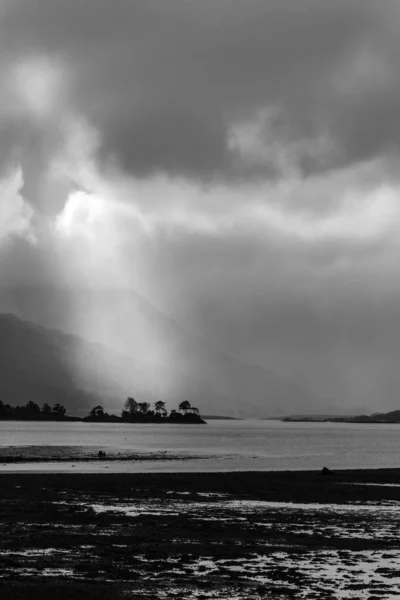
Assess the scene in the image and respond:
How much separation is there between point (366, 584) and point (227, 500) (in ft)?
95.2

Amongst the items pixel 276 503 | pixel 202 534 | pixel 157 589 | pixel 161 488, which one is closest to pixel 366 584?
pixel 157 589

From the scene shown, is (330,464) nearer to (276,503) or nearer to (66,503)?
(276,503)

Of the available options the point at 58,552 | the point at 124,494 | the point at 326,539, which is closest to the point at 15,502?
the point at 124,494

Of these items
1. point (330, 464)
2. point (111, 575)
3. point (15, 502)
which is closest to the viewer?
point (111, 575)

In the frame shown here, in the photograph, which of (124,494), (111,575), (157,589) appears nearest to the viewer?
(157,589)

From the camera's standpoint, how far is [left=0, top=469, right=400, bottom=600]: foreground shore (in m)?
27.3

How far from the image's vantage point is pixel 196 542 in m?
36.3

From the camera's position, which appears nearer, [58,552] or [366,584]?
[366,584]

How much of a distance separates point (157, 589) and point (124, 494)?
32986 mm

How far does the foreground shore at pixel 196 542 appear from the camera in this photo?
27.3 meters

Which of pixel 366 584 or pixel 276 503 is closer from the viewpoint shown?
pixel 366 584

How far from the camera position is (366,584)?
91.8 ft

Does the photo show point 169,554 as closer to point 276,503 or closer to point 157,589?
point 157,589

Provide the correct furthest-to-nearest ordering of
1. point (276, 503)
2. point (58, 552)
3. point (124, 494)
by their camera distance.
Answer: point (124, 494) → point (276, 503) → point (58, 552)
